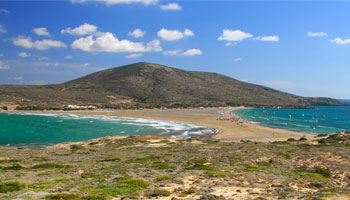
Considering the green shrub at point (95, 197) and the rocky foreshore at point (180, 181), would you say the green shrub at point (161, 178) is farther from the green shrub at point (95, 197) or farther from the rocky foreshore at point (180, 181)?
the green shrub at point (95, 197)

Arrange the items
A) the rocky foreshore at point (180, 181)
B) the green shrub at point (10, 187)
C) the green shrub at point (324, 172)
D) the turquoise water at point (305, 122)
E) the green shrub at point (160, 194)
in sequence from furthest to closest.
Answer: the turquoise water at point (305, 122)
the green shrub at point (324, 172)
the green shrub at point (10, 187)
the rocky foreshore at point (180, 181)
the green shrub at point (160, 194)

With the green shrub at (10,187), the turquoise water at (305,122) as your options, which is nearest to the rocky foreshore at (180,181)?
the green shrub at (10,187)

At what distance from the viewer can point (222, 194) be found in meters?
13.2

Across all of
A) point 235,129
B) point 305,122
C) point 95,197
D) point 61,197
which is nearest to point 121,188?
point 95,197

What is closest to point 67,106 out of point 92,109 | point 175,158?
point 92,109

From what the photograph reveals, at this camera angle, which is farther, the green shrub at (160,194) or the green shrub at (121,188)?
the green shrub at (121,188)

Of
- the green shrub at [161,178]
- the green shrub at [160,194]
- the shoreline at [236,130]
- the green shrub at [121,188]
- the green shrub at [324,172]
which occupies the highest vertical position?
the green shrub at [160,194]

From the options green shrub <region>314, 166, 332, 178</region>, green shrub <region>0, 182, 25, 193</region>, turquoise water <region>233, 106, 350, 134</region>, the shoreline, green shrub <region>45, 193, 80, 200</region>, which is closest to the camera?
green shrub <region>45, 193, 80, 200</region>

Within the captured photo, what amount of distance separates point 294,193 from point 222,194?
12.5ft

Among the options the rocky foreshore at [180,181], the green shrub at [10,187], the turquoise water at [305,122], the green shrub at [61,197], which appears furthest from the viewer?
the turquoise water at [305,122]

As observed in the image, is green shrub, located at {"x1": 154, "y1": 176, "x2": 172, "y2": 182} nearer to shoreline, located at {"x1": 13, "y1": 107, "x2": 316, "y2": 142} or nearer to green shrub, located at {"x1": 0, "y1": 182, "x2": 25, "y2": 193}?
green shrub, located at {"x1": 0, "y1": 182, "x2": 25, "y2": 193}

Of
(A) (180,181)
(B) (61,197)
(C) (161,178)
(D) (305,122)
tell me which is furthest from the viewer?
(D) (305,122)

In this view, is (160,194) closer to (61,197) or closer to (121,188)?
(121,188)

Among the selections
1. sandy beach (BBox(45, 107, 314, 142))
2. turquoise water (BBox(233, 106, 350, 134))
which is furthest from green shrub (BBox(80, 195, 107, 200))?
turquoise water (BBox(233, 106, 350, 134))
